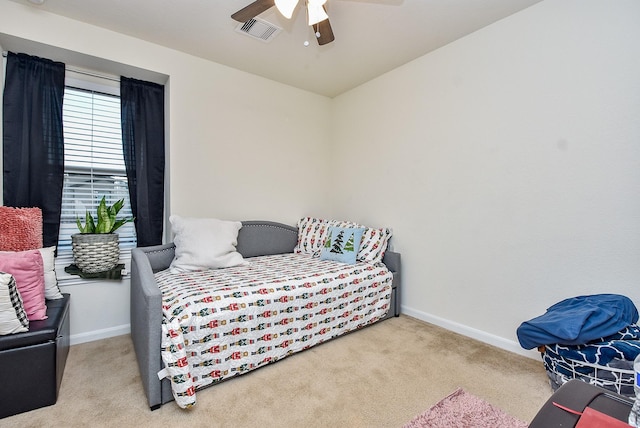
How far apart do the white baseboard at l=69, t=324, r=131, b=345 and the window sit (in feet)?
1.98

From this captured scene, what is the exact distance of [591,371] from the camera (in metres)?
1.53

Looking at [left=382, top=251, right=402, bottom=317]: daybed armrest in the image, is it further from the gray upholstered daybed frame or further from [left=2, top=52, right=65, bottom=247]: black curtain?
[left=2, top=52, right=65, bottom=247]: black curtain

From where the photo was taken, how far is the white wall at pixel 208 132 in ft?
7.63

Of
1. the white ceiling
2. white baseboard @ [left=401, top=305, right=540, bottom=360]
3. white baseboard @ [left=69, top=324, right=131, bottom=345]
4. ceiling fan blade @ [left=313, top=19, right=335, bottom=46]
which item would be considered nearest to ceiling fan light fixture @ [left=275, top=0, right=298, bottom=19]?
ceiling fan blade @ [left=313, top=19, right=335, bottom=46]

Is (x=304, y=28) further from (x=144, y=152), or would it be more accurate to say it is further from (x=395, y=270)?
(x=395, y=270)

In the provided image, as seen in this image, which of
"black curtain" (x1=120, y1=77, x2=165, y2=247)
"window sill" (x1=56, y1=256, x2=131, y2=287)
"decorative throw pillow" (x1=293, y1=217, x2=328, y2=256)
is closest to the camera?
Result: "window sill" (x1=56, y1=256, x2=131, y2=287)

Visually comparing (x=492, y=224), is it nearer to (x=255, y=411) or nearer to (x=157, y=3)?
(x=255, y=411)

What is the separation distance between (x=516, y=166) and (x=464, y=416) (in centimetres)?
166

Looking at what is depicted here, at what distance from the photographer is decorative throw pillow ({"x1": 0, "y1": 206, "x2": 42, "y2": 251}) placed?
Result: 1963 mm

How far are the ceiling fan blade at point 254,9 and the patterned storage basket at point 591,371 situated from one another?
241 centimetres


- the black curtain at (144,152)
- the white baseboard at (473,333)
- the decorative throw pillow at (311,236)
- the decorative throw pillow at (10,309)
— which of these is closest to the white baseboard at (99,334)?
the black curtain at (144,152)

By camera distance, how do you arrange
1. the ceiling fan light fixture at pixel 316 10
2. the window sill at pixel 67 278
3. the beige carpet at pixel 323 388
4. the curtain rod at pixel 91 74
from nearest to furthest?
the beige carpet at pixel 323 388, the ceiling fan light fixture at pixel 316 10, the window sill at pixel 67 278, the curtain rod at pixel 91 74

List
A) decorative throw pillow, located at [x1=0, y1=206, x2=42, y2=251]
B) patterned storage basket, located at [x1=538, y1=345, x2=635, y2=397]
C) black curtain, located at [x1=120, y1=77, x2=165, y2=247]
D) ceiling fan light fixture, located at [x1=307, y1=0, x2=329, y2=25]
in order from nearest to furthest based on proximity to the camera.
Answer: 1. patterned storage basket, located at [x1=538, y1=345, x2=635, y2=397]
2. ceiling fan light fixture, located at [x1=307, y1=0, x2=329, y2=25]
3. decorative throw pillow, located at [x1=0, y1=206, x2=42, y2=251]
4. black curtain, located at [x1=120, y1=77, x2=165, y2=247]

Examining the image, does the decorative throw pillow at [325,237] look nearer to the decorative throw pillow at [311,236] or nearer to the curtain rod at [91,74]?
the decorative throw pillow at [311,236]
